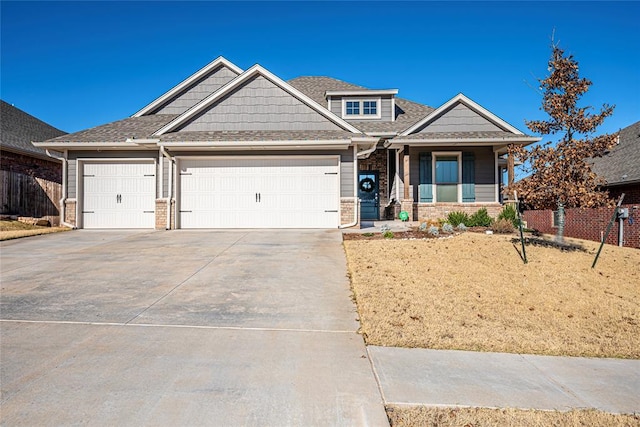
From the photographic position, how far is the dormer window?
18609mm

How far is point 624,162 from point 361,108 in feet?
42.7

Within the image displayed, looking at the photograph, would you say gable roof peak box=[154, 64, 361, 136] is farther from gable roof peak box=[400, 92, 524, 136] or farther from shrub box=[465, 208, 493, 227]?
shrub box=[465, 208, 493, 227]

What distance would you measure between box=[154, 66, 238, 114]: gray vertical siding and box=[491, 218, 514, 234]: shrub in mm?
13281

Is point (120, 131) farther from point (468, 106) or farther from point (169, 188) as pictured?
point (468, 106)

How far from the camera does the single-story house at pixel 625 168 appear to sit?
55.7ft

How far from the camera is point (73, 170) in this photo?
46.1 ft

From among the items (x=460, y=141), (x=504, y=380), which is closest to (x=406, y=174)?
(x=460, y=141)

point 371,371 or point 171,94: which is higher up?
point 171,94

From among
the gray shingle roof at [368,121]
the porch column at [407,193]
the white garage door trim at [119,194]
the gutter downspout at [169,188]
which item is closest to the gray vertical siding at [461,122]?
the gray shingle roof at [368,121]

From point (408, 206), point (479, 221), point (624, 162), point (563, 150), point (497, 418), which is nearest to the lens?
point (497, 418)

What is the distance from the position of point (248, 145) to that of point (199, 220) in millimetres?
3205

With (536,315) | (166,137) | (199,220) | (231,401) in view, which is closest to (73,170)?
(166,137)

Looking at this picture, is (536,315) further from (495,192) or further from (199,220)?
(495,192)

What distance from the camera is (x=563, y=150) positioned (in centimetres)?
883
